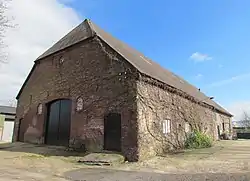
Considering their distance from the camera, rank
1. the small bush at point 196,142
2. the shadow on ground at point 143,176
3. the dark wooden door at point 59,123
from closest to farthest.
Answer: the shadow on ground at point 143,176 < the dark wooden door at point 59,123 < the small bush at point 196,142

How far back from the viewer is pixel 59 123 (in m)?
15.3

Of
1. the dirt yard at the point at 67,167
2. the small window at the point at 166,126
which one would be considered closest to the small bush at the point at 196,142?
the small window at the point at 166,126

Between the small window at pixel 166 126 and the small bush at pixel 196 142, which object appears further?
the small bush at pixel 196 142

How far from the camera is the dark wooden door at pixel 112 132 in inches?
461

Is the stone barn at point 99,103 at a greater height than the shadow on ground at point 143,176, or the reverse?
the stone barn at point 99,103

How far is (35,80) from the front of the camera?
18.2m

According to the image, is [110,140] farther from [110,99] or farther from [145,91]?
[145,91]

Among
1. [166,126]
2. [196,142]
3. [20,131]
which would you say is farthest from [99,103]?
[20,131]

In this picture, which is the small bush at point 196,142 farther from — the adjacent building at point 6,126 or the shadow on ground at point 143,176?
the adjacent building at point 6,126

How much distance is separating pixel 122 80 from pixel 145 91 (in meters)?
1.35

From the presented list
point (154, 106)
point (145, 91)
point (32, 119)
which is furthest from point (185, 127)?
point (32, 119)

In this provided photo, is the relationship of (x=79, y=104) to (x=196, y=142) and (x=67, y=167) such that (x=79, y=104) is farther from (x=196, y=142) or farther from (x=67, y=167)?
(x=196, y=142)

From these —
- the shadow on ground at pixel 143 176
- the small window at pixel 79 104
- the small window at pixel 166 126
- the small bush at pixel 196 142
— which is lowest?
the shadow on ground at pixel 143 176

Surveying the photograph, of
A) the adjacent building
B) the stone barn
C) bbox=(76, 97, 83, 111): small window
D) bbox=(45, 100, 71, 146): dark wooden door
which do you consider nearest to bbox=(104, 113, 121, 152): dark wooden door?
the stone barn
